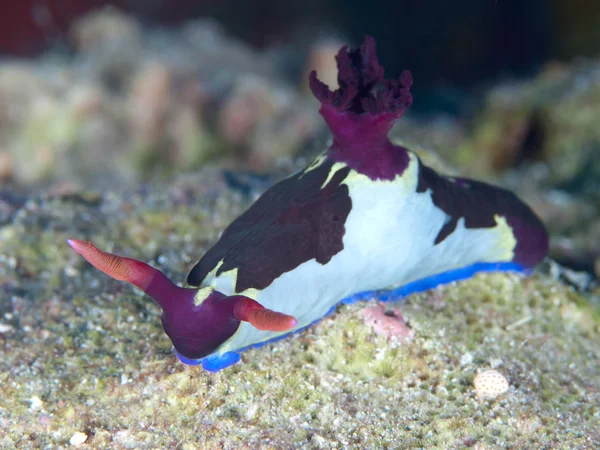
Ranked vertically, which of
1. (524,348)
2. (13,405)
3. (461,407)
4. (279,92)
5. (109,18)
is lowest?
(13,405)

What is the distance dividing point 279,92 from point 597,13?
17.6 ft

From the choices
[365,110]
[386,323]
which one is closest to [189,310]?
[386,323]

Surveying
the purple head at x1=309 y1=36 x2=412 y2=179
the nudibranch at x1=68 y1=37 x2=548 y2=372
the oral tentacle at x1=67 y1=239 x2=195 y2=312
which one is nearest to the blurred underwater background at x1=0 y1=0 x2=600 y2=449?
the nudibranch at x1=68 y1=37 x2=548 y2=372

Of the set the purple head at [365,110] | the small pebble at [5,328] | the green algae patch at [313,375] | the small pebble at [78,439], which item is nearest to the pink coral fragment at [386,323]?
the green algae patch at [313,375]

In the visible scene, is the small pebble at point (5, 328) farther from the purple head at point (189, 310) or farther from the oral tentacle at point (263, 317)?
the oral tentacle at point (263, 317)

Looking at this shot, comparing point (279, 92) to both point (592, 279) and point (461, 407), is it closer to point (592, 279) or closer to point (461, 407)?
point (592, 279)

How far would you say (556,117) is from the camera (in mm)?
5410

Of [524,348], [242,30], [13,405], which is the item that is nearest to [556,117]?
[524,348]

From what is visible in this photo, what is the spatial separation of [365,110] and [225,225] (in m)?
1.38

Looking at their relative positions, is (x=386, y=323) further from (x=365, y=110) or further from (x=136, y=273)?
(x=136, y=273)

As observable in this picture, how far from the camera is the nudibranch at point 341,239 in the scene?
2.08 meters

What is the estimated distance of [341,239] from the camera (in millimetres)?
2451

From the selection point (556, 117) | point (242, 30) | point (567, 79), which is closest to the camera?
point (556, 117)

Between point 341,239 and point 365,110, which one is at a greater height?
point 365,110
